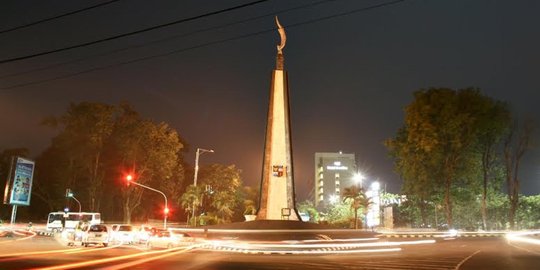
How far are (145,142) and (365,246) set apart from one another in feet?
134

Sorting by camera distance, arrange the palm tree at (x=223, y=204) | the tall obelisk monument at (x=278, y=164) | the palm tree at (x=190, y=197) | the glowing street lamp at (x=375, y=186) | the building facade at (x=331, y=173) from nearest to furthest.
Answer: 1. the tall obelisk monument at (x=278, y=164)
2. the glowing street lamp at (x=375, y=186)
3. the palm tree at (x=190, y=197)
4. the palm tree at (x=223, y=204)
5. the building facade at (x=331, y=173)

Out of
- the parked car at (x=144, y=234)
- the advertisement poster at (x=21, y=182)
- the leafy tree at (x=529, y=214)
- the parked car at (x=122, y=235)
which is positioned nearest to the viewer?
the parked car at (x=144, y=234)

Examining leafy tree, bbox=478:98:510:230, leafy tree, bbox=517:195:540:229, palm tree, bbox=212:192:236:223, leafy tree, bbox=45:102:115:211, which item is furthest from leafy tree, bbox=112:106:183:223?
leafy tree, bbox=517:195:540:229

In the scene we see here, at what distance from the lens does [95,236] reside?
2844 cm

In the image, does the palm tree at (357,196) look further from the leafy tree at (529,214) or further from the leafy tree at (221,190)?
the leafy tree at (529,214)

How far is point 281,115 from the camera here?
49188 millimetres

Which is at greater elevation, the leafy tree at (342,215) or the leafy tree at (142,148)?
the leafy tree at (142,148)

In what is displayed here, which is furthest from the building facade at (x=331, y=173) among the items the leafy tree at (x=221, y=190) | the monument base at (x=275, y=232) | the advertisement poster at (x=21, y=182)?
the advertisement poster at (x=21, y=182)

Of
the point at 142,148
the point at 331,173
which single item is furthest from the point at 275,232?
the point at 331,173

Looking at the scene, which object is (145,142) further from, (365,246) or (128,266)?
(128,266)

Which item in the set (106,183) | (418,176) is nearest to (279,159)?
(418,176)

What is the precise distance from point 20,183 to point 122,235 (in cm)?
1405

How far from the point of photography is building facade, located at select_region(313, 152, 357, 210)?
18038cm

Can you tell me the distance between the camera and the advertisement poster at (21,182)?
130ft
